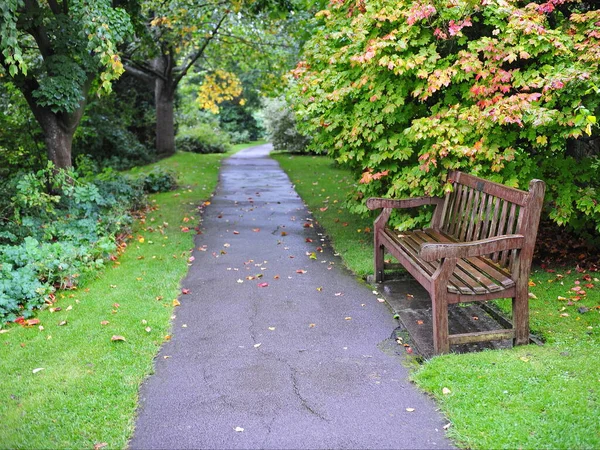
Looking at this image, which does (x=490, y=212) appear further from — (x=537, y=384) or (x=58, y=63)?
(x=58, y=63)

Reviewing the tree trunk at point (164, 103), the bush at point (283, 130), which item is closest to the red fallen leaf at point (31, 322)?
the tree trunk at point (164, 103)

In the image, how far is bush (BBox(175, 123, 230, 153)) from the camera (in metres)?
26.1

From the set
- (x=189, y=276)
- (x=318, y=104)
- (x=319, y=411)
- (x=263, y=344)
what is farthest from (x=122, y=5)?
(x=319, y=411)

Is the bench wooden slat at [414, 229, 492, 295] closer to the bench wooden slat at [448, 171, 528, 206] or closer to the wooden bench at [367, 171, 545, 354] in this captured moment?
the wooden bench at [367, 171, 545, 354]

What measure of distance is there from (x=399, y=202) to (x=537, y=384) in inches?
107

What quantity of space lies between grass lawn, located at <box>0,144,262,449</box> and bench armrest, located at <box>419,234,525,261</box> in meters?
2.34

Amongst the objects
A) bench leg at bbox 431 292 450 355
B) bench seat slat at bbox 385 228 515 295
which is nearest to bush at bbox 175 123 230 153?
bench seat slat at bbox 385 228 515 295

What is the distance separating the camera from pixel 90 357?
13.7ft

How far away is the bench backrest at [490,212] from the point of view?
407cm

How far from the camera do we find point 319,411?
3391 millimetres

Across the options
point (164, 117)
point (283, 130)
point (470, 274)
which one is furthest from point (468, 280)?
point (283, 130)

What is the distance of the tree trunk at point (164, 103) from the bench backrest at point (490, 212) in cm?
1461

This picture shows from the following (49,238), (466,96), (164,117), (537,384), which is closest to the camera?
(537,384)

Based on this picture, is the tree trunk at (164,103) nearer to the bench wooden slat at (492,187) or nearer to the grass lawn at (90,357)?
the grass lawn at (90,357)
